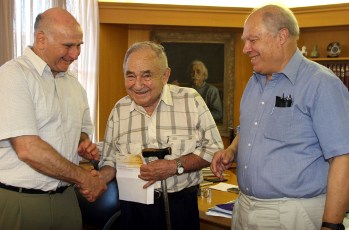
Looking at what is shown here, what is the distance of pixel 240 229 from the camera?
227 centimetres

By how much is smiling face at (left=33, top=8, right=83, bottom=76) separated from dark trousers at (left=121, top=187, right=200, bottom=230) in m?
0.84

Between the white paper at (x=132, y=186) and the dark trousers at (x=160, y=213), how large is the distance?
0.06m

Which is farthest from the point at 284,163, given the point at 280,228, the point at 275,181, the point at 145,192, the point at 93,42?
the point at 93,42

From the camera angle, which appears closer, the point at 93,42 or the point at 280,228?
the point at 280,228

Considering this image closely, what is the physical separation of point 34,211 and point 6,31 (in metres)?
2.80

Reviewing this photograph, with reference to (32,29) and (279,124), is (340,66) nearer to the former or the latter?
(32,29)

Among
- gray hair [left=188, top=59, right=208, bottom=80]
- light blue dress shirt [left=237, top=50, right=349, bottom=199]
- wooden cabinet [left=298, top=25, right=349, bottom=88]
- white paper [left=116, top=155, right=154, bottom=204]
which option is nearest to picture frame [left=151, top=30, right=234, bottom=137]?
gray hair [left=188, top=59, right=208, bottom=80]

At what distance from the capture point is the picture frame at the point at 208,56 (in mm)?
6449

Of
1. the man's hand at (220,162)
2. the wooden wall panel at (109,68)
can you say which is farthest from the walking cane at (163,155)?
the wooden wall panel at (109,68)

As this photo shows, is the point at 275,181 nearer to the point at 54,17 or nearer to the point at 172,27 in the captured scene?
the point at 54,17

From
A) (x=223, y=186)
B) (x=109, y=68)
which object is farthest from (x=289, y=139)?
(x=109, y=68)

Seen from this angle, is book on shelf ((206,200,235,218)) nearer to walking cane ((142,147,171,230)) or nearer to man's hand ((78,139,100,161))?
walking cane ((142,147,171,230))

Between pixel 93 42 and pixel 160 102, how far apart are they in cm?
369

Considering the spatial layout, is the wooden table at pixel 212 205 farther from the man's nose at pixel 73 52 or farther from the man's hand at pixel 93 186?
the man's nose at pixel 73 52
